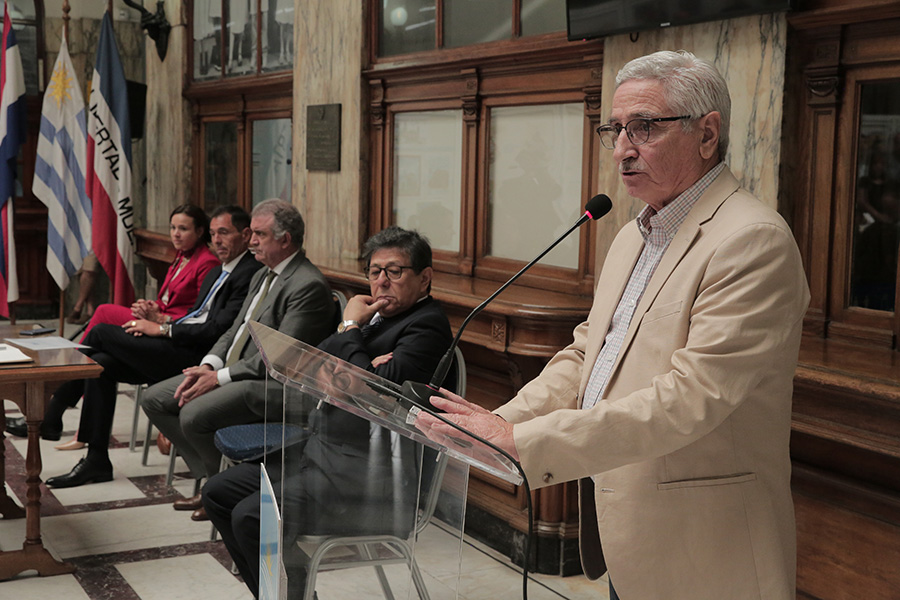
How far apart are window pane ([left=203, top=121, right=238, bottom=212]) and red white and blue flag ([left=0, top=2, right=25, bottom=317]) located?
133cm

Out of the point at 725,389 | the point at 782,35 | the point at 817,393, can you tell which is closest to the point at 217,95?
the point at 782,35

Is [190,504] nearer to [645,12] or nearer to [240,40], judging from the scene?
[645,12]

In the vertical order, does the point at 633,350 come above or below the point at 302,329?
above

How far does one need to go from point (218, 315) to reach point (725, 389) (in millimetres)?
3442

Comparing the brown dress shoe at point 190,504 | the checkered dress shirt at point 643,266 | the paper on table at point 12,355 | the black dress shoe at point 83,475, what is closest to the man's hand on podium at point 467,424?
the checkered dress shirt at point 643,266

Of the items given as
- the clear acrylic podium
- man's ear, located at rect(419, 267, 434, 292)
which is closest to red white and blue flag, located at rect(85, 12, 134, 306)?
man's ear, located at rect(419, 267, 434, 292)

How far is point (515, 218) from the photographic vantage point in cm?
443

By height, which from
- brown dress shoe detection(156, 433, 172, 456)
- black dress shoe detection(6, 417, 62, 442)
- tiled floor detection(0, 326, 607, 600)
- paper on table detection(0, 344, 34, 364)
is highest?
paper on table detection(0, 344, 34, 364)

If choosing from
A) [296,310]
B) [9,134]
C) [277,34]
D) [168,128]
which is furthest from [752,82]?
[168,128]

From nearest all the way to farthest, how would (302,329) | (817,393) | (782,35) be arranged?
(817,393) → (782,35) → (302,329)

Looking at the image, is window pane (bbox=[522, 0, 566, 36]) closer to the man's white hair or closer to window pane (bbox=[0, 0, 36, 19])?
the man's white hair

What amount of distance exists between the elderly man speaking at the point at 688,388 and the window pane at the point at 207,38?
20.1 ft

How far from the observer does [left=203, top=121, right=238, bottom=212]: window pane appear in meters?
7.32

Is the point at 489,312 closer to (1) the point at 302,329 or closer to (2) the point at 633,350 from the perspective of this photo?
(1) the point at 302,329
